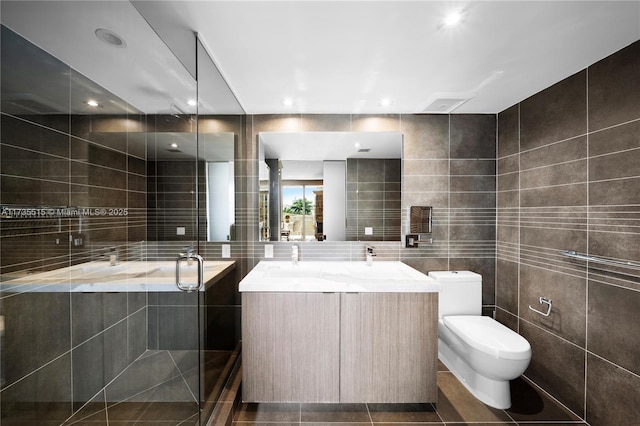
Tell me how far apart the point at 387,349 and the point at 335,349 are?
0.34 meters

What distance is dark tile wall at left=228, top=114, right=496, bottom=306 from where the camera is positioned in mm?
2615

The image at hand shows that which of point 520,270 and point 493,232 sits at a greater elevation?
point 493,232

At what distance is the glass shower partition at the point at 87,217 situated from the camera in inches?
26.1

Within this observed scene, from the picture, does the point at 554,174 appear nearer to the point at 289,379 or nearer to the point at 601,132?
the point at 601,132

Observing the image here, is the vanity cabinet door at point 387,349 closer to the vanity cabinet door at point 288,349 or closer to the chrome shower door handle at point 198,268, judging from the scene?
the vanity cabinet door at point 288,349

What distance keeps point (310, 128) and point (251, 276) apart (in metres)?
1.35

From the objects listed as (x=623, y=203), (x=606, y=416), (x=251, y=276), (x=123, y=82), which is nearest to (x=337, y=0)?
(x=123, y=82)

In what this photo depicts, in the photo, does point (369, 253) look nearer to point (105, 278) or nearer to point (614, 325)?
point (614, 325)

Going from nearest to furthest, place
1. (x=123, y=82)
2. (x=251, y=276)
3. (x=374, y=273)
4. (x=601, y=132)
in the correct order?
(x=123, y=82) → (x=601, y=132) → (x=251, y=276) → (x=374, y=273)

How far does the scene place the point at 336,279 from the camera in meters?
2.13

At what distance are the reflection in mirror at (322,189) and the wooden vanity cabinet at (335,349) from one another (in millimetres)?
764

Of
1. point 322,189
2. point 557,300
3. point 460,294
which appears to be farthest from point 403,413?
point 322,189

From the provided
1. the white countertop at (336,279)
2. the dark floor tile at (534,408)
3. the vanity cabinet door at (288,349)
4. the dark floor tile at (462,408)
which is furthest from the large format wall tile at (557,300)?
the vanity cabinet door at (288,349)

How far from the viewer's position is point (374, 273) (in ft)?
7.77
